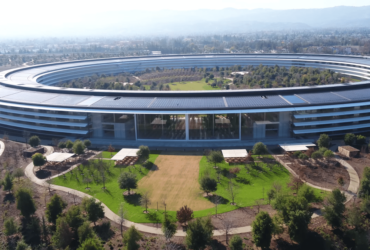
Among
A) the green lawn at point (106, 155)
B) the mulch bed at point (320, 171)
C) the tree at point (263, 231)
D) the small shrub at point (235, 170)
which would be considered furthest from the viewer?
the green lawn at point (106, 155)

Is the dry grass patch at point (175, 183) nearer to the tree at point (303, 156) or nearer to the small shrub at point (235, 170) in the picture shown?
the small shrub at point (235, 170)

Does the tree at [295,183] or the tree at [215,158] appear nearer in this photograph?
the tree at [295,183]

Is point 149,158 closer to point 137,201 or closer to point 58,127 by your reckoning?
point 137,201

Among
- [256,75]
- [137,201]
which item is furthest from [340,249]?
[256,75]

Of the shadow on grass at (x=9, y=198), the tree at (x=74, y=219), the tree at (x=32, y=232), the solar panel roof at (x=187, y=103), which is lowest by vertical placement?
the tree at (x=32, y=232)

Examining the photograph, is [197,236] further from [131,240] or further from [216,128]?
[216,128]

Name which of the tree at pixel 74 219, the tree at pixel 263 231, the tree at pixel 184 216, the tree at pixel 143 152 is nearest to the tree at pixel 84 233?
the tree at pixel 74 219
